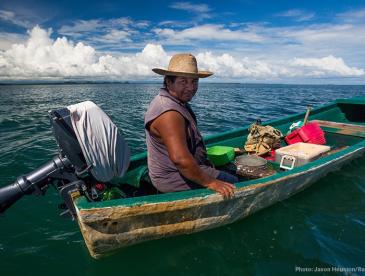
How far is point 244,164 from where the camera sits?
5.28 metres

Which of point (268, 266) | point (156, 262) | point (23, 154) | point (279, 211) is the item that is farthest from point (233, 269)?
point (23, 154)

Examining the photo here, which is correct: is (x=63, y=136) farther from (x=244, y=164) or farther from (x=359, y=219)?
(x=359, y=219)

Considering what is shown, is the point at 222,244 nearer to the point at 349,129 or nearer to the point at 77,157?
the point at 77,157

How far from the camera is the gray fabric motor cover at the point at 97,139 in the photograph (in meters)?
3.17

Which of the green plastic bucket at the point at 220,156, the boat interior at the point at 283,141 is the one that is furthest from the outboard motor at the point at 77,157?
the green plastic bucket at the point at 220,156

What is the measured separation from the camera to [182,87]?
3.44m

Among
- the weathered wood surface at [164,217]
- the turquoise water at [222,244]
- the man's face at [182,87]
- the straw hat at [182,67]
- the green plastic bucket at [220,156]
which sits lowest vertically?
the turquoise water at [222,244]

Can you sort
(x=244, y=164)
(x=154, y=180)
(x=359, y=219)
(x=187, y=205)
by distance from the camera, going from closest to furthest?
(x=187, y=205), (x=154, y=180), (x=359, y=219), (x=244, y=164)

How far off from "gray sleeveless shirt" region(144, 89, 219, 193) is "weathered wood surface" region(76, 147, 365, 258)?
1.22ft

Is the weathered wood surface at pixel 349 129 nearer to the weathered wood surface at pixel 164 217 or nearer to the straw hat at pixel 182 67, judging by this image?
the weathered wood surface at pixel 164 217

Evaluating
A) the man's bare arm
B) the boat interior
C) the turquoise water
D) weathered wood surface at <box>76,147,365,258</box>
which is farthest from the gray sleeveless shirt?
the turquoise water

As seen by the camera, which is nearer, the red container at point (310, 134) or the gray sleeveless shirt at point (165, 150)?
the gray sleeveless shirt at point (165, 150)

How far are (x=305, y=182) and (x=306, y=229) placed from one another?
3.36 feet

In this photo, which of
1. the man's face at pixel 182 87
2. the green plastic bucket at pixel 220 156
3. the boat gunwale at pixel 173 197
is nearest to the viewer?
the boat gunwale at pixel 173 197
